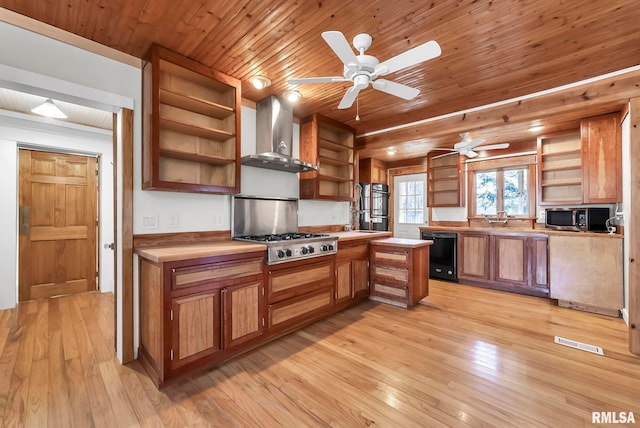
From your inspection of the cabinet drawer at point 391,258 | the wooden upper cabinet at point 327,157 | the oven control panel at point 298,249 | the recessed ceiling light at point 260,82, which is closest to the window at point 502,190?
the cabinet drawer at point 391,258

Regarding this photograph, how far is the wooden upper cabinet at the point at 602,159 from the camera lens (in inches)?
133

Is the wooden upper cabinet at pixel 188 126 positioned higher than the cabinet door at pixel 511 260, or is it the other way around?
the wooden upper cabinet at pixel 188 126

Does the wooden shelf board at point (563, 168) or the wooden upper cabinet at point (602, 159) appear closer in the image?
the wooden upper cabinet at point (602, 159)

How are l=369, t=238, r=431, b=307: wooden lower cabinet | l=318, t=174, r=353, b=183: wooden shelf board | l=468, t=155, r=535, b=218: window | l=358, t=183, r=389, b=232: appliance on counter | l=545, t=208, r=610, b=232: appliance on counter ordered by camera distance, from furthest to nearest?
l=358, t=183, r=389, b=232: appliance on counter
l=468, t=155, r=535, b=218: window
l=318, t=174, r=353, b=183: wooden shelf board
l=545, t=208, r=610, b=232: appliance on counter
l=369, t=238, r=431, b=307: wooden lower cabinet

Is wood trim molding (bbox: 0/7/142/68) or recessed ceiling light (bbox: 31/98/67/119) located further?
recessed ceiling light (bbox: 31/98/67/119)

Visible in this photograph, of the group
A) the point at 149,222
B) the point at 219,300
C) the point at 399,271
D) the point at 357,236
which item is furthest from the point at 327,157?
the point at 219,300

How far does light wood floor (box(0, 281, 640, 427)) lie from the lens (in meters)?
1.68

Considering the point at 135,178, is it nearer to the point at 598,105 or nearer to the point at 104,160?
the point at 104,160

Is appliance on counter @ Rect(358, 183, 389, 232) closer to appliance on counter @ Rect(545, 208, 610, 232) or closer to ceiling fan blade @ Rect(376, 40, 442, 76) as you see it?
appliance on counter @ Rect(545, 208, 610, 232)

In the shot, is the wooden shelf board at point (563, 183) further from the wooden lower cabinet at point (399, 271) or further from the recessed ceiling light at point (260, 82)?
the recessed ceiling light at point (260, 82)

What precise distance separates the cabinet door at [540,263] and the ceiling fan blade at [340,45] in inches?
154

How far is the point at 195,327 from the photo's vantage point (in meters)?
2.06

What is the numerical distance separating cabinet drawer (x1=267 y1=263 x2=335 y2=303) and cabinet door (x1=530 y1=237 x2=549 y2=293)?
10.2ft

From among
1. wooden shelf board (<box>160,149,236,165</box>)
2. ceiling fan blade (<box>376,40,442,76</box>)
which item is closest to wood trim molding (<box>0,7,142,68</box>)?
wooden shelf board (<box>160,149,236,165</box>)
